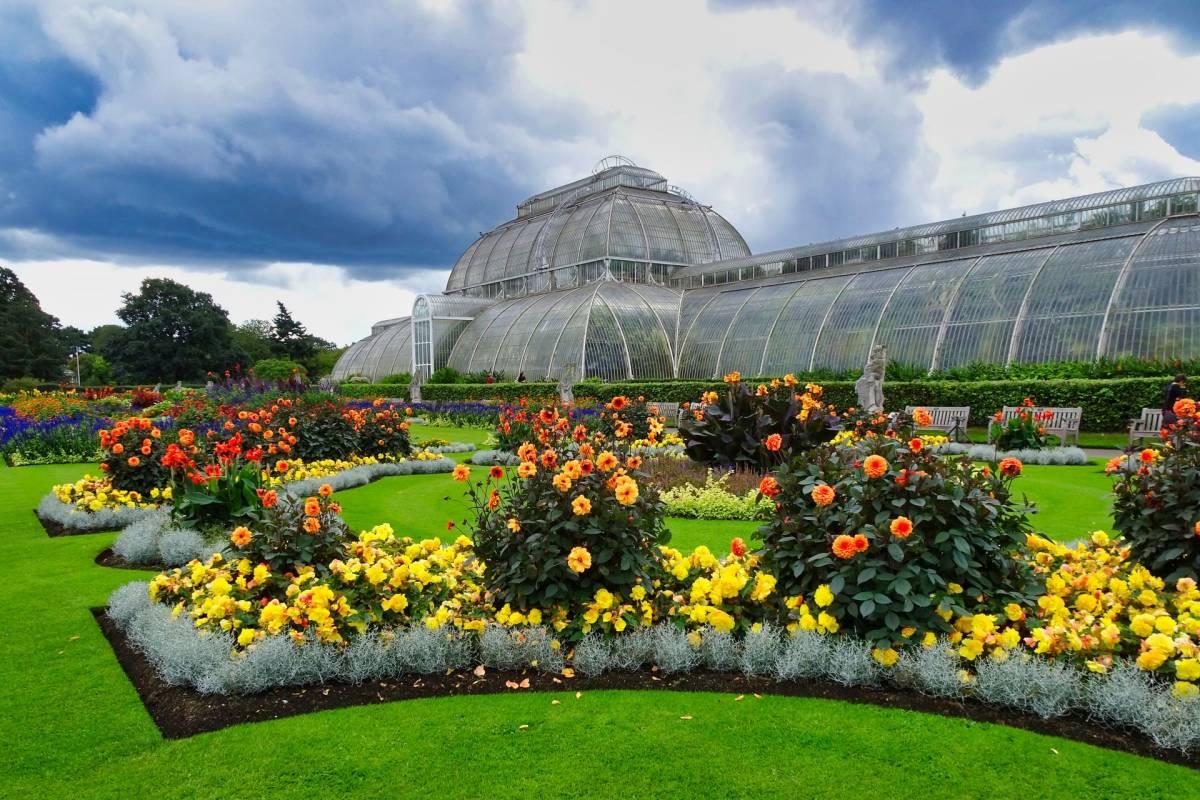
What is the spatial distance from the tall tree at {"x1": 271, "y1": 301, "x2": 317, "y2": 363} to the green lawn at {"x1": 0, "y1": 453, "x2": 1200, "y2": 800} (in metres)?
72.9

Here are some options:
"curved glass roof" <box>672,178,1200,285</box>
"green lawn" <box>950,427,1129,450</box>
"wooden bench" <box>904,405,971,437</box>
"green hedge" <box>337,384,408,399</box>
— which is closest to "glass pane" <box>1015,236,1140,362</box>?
"curved glass roof" <box>672,178,1200,285</box>

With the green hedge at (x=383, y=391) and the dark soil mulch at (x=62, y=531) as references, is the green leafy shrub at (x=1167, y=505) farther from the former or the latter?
the green hedge at (x=383, y=391)

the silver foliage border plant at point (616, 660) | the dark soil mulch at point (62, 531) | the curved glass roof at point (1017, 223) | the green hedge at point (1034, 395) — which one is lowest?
the dark soil mulch at point (62, 531)

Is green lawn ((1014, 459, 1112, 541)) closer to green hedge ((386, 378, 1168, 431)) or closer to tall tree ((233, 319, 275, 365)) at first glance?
green hedge ((386, 378, 1168, 431))

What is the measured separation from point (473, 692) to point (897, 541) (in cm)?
268

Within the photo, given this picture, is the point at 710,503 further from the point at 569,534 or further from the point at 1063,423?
the point at 1063,423

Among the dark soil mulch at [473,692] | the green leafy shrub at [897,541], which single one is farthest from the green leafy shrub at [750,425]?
the dark soil mulch at [473,692]

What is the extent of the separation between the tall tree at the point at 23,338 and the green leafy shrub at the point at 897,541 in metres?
69.7

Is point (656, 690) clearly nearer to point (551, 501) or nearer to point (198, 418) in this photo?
point (551, 501)

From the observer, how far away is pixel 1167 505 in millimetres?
5410

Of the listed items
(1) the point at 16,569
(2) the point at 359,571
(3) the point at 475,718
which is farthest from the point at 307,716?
(1) the point at 16,569

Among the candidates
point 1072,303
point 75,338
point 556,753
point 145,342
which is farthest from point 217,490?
point 75,338

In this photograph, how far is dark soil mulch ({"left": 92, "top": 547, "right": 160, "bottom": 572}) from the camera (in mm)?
7453

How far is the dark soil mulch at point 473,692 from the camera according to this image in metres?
4.05
